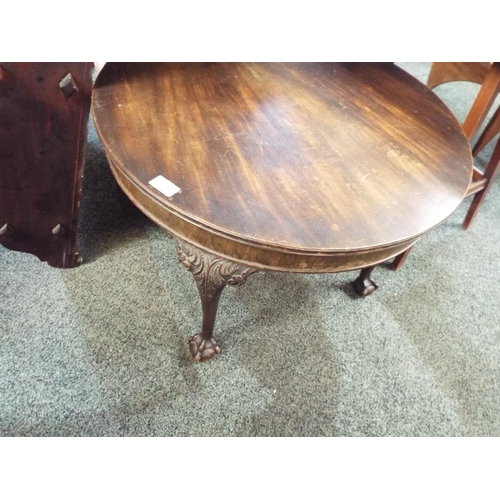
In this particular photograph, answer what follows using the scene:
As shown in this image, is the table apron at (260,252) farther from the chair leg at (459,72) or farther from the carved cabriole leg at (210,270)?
the chair leg at (459,72)

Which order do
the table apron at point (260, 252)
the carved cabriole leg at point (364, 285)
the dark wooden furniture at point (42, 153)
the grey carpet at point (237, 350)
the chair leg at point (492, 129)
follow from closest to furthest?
the table apron at point (260, 252)
the dark wooden furniture at point (42, 153)
the grey carpet at point (237, 350)
the carved cabriole leg at point (364, 285)
the chair leg at point (492, 129)

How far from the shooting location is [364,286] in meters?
1.13

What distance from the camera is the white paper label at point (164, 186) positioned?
0.61m

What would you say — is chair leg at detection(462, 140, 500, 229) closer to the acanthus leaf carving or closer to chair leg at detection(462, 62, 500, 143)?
chair leg at detection(462, 62, 500, 143)

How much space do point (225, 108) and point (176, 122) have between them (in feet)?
0.37

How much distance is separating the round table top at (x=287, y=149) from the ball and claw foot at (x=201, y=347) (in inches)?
17.0

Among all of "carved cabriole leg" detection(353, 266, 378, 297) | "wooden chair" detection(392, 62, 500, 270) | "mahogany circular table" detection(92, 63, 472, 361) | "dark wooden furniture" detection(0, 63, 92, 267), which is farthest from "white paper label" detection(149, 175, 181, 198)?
"wooden chair" detection(392, 62, 500, 270)

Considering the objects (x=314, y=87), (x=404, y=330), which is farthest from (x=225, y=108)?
(x=404, y=330)

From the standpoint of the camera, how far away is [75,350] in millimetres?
952

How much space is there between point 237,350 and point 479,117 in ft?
3.25

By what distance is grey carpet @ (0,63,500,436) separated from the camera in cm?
89

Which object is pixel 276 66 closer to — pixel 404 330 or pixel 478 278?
pixel 404 330

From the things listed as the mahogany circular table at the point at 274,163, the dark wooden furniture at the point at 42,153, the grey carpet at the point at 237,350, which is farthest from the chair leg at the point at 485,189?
the dark wooden furniture at the point at 42,153

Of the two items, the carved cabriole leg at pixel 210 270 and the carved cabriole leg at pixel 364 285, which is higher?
the carved cabriole leg at pixel 210 270
